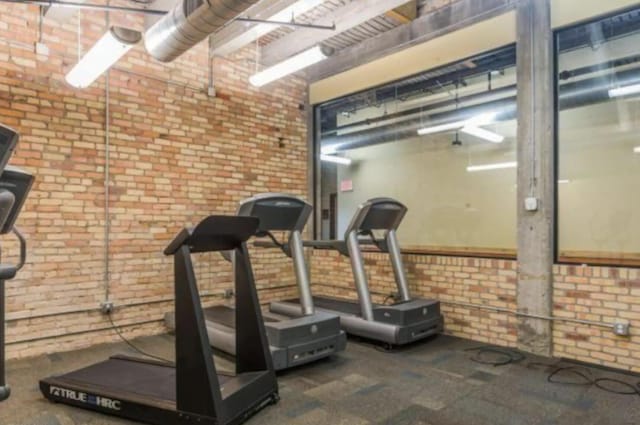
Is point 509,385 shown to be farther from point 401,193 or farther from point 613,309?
point 401,193

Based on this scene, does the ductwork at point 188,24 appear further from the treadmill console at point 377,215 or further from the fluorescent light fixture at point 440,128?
the fluorescent light fixture at point 440,128

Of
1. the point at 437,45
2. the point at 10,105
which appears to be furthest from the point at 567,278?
the point at 10,105

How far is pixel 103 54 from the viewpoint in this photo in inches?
153

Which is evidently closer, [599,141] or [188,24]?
[188,24]

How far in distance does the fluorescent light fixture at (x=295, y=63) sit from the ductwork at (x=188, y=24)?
3.82ft

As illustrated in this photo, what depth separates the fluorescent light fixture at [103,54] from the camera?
11.7ft

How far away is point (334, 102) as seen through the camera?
22.4ft

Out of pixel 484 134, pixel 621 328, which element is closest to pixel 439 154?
pixel 484 134

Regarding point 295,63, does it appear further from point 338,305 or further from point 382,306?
point 338,305

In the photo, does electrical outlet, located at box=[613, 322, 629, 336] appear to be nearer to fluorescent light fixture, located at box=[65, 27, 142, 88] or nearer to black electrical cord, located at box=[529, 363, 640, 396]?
black electrical cord, located at box=[529, 363, 640, 396]

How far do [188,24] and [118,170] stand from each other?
2191mm

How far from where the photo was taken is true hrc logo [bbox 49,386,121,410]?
3.02 m

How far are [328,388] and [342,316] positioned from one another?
1.50 meters

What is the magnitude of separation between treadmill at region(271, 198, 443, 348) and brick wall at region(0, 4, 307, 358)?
162 cm
